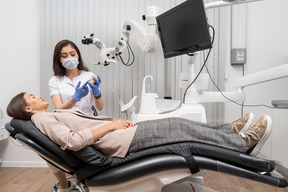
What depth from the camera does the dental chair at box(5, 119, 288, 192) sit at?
0.92m

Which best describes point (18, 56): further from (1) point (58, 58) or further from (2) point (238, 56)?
(2) point (238, 56)

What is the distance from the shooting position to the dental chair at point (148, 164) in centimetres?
92

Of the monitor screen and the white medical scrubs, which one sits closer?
the monitor screen

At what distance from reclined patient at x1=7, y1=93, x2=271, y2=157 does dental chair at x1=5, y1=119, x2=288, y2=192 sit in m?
0.04

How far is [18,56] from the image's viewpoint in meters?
2.48

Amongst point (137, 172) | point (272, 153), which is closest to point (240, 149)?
point (137, 172)

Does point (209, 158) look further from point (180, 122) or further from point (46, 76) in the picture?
point (46, 76)

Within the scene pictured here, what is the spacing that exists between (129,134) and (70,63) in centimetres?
96

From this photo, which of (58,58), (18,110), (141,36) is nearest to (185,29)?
(141,36)

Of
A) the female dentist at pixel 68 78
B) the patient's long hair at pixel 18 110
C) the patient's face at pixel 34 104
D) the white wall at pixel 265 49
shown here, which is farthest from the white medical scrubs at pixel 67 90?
the white wall at pixel 265 49

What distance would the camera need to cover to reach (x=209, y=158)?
37.4 inches

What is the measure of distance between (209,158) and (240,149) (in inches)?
7.0

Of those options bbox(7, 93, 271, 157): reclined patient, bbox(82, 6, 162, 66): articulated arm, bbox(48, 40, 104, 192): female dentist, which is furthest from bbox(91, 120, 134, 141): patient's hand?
bbox(82, 6, 162, 66): articulated arm

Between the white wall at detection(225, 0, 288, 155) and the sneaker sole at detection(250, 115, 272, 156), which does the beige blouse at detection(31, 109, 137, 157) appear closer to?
the sneaker sole at detection(250, 115, 272, 156)
